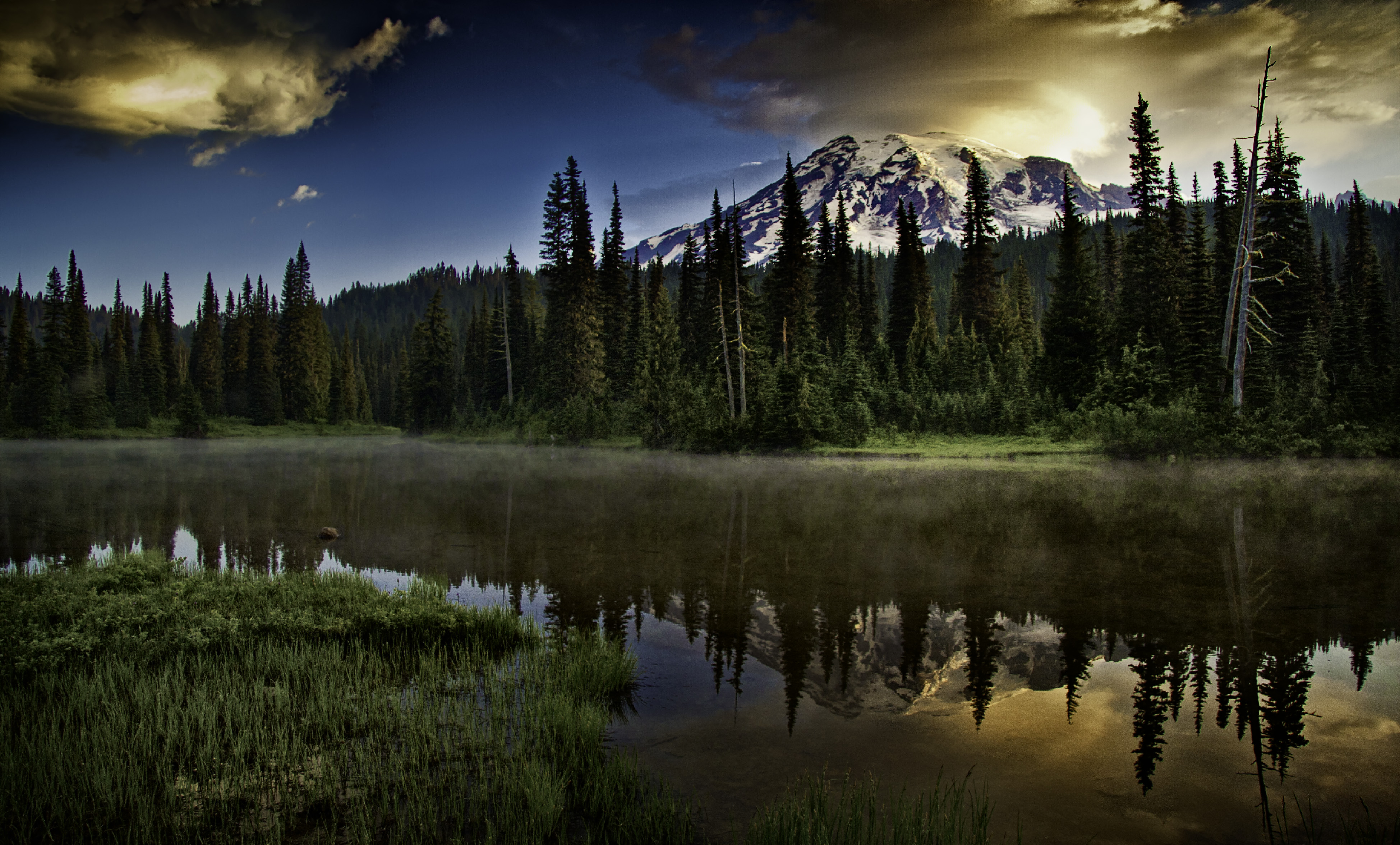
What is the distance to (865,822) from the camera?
5.12 meters

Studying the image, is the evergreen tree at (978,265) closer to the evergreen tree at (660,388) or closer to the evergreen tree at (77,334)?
the evergreen tree at (660,388)

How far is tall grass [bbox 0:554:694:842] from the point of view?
4859mm

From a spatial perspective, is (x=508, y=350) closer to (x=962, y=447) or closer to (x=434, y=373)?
(x=434, y=373)

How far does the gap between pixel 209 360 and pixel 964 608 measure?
11703 cm

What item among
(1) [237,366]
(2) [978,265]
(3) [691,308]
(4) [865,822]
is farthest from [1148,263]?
(1) [237,366]

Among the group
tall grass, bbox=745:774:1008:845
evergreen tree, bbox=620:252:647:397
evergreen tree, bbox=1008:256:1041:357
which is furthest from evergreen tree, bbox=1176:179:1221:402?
tall grass, bbox=745:774:1008:845

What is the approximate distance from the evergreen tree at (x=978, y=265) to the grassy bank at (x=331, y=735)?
51.7 meters

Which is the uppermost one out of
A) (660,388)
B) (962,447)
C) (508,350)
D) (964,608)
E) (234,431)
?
(508,350)

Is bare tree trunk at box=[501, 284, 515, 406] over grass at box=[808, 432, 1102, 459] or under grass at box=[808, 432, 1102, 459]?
over

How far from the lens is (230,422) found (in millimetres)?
89812

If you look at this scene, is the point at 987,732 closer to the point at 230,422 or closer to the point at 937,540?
the point at 937,540

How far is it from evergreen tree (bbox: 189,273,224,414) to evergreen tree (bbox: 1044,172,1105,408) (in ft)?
326

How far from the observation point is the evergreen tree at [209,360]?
320 ft

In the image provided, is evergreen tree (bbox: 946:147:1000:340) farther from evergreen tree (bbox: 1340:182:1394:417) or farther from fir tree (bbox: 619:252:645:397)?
fir tree (bbox: 619:252:645:397)
